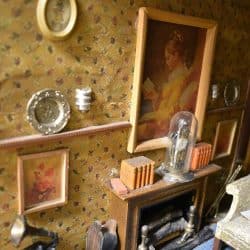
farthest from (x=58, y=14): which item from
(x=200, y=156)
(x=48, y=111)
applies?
(x=200, y=156)

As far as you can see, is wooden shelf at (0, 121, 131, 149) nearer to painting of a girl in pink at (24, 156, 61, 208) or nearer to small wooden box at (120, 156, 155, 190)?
painting of a girl in pink at (24, 156, 61, 208)

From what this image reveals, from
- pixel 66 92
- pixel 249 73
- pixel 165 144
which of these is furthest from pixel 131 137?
pixel 249 73

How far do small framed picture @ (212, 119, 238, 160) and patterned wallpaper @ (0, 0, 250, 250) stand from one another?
730 millimetres

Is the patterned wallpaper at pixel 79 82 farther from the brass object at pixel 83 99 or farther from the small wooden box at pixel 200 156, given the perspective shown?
the small wooden box at pixel 200 156

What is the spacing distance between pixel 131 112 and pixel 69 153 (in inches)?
19.2

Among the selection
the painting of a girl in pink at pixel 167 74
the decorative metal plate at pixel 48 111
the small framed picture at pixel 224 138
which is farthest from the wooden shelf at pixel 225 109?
the decorative metal plate at pixel 48 111

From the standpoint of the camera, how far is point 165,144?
2.23 metres

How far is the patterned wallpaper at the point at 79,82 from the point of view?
4.84 ft

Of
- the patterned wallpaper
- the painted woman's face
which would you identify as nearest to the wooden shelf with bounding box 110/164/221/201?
the patterned wallpaper

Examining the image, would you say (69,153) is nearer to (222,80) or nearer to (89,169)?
(89,169)

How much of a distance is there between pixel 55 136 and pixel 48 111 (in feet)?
0.46

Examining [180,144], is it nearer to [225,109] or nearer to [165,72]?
[165,72]

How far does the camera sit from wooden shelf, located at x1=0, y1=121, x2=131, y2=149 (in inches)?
59.4

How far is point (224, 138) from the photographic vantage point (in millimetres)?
2844
